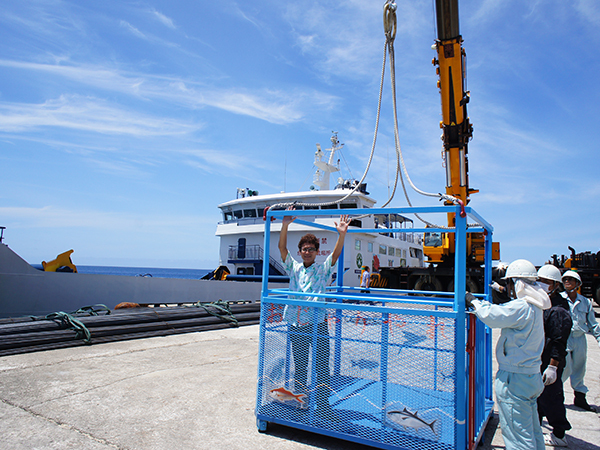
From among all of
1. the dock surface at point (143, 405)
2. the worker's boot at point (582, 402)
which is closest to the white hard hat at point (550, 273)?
the dock surface at point (143, 405)

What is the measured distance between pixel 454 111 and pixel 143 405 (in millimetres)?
12167

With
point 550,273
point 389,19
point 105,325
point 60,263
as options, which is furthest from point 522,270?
point 60,263

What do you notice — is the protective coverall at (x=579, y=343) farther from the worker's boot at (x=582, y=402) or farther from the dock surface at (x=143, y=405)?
the dock surface at (x=143, y=405)

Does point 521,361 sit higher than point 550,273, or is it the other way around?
point 550,273

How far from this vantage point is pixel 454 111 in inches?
494

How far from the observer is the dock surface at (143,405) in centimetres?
324

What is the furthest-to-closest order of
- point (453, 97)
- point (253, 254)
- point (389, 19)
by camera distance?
1. point (253, 254)
2. point (453, 97)
3. point (389, 19)

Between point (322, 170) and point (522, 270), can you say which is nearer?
point (522, 270)

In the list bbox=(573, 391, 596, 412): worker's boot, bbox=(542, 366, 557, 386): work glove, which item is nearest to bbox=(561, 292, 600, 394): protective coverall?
bbox=(573, 391, 596, 412): worker's boot

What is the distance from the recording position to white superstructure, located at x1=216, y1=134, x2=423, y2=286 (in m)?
18.6

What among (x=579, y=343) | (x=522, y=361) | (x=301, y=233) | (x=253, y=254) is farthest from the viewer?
(x=253, y=254)

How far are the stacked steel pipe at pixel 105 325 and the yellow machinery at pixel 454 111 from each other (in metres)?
8.06

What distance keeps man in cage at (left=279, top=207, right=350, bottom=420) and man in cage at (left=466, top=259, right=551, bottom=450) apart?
129 centimetres

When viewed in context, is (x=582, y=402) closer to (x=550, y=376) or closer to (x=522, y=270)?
(x=550, y=376)
